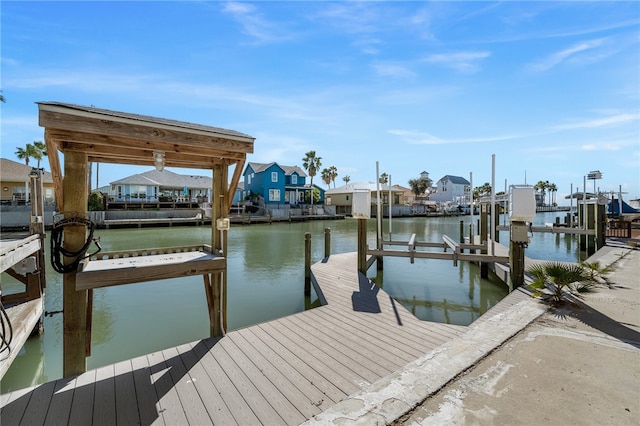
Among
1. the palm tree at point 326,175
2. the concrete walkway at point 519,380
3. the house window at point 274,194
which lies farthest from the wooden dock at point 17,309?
the palm tree at point 326,175

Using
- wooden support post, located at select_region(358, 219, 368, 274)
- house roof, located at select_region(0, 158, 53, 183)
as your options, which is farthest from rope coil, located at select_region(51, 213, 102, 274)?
house roof, located at select_region(0, 158, 53, 183)

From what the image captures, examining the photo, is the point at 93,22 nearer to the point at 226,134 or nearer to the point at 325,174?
the point at 226,134

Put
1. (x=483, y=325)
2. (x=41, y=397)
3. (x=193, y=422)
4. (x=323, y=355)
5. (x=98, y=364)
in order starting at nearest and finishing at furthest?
(x=193, y=422), (x=41, y=397), (x=323, y=355), (x=483, y=325), (x=98, y=364)

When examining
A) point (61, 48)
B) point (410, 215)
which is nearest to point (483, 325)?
point (61, 48)

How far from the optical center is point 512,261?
6.83 meters

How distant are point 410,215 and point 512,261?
45.9 m

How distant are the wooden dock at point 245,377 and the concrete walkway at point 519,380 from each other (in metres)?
0.36

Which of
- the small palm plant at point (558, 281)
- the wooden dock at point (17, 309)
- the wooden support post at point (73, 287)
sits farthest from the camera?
the small palm plant at point (558, 281)

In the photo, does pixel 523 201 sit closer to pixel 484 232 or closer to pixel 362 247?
pixel 362 247

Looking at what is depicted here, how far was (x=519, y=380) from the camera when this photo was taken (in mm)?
2939

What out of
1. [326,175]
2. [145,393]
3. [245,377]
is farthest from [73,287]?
[326,175]

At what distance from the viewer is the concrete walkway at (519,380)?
8.02ft

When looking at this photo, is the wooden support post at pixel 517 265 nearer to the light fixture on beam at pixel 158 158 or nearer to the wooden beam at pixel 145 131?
the wooden beam at pixel 145 131

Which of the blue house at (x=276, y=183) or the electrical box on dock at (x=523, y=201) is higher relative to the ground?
the blue house at (x=276, y=183)
